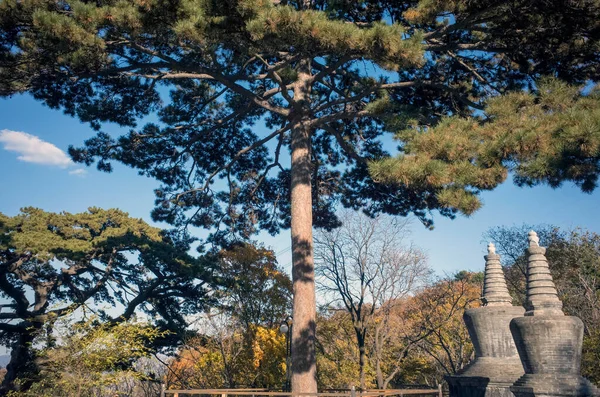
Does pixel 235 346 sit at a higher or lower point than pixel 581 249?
→ lower

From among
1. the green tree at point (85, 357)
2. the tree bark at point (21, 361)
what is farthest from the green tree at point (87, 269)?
the green tree at point (85, 357)

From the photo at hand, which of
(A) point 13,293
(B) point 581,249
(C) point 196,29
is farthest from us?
(B) point 581,249

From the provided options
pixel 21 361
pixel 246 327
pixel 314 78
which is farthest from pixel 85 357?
pixel 246 327

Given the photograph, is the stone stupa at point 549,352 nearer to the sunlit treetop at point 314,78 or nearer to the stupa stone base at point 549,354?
the stupa stone base at point 549,354

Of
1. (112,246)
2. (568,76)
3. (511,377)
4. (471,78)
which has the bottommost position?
(511,377)

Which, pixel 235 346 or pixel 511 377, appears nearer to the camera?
pixel 511 377

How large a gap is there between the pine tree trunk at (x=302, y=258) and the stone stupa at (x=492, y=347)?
3.53m

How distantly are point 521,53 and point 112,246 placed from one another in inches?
631

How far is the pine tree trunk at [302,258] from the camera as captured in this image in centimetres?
941

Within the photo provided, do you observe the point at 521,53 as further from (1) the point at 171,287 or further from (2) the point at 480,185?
(1) the point at 171,287

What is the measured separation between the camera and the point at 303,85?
1179 cm

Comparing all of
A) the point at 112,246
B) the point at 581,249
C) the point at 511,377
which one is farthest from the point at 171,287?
the point at 581,249

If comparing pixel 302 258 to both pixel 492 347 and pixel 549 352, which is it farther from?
pixel 549 352

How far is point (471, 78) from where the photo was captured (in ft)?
38.4
